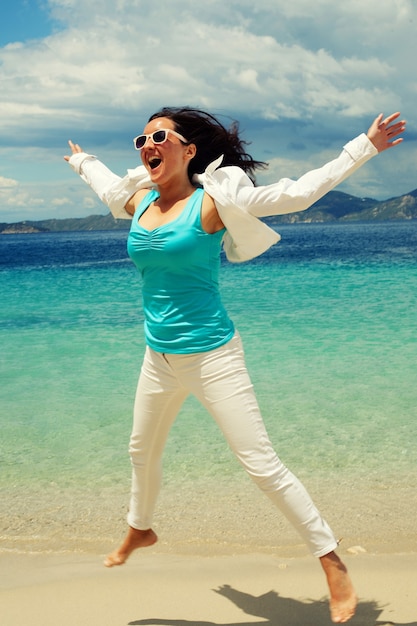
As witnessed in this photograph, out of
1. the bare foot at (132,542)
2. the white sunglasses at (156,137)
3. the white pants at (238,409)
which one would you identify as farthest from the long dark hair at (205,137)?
the bare foot at (132,542)

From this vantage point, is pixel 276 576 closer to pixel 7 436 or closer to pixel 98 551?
pixel 98 551

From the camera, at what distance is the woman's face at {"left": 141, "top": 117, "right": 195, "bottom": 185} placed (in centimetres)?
315

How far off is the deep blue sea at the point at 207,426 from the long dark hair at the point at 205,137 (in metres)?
2.37

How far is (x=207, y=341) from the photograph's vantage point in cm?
303

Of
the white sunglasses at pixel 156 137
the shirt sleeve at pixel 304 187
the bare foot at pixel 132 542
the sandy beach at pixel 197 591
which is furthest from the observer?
the bare foot at pixel 132 542

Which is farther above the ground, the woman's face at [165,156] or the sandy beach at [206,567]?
the woman's face at [165,156]

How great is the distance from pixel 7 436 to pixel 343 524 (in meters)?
3.66

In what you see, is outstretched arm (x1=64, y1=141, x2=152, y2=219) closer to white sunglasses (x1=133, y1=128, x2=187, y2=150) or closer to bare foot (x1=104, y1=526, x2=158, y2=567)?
white sunglasses (x1=133, y1=128, x2=187, y2=150)

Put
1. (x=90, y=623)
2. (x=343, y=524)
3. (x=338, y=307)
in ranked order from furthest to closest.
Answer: (x=338, y=307), (x=343, y=524), (x=90, y=623)

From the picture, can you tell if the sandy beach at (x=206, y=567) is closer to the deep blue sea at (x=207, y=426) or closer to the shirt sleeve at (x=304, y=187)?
the deep blue sea at (x=207, y=426)

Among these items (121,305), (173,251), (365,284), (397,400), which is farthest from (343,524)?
(365,284)

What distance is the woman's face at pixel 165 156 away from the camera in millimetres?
3150

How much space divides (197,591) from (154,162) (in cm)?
213

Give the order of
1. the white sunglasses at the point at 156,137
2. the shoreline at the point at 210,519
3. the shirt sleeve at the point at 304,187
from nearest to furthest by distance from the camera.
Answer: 1. the shirt sleeve at the point at 304,187
2. the white sunglasses at the point at 156,137
3. the shoreline at the point at 210,519
